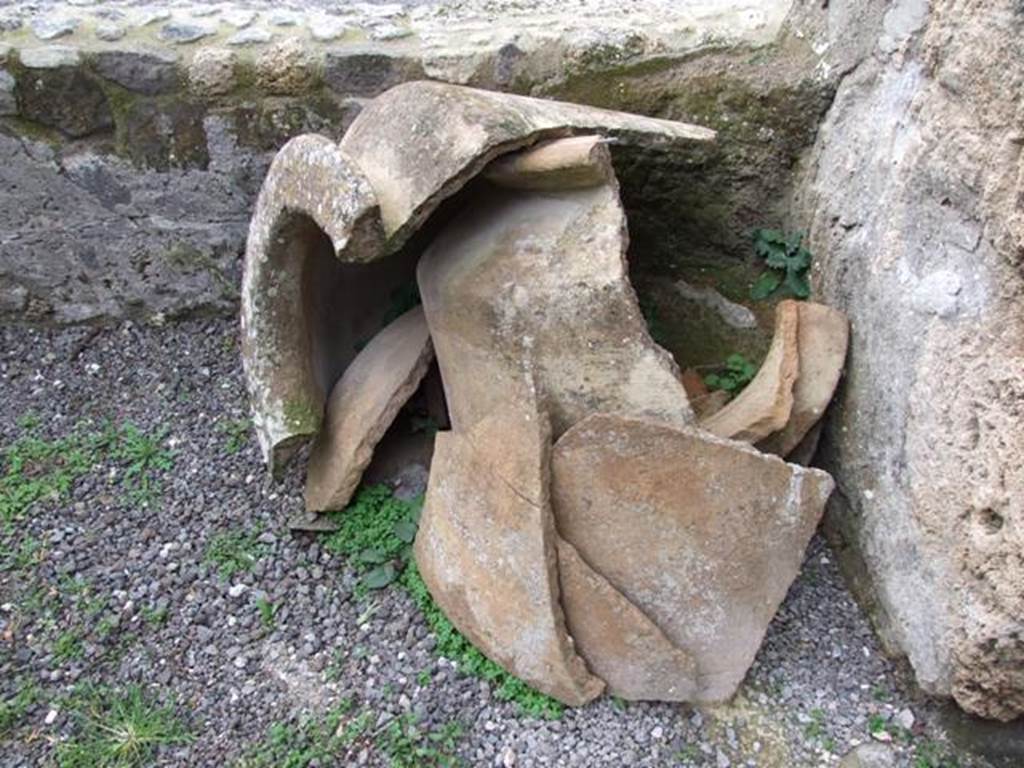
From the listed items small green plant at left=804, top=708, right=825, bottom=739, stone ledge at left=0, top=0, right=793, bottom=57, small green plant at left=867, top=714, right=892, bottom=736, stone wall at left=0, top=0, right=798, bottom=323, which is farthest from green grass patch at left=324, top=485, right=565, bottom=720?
stone ledge at left=0, top=0, right=793, bottom=57

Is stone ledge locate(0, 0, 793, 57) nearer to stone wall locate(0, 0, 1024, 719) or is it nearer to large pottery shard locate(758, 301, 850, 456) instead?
stone wall locate(0, 0, 1024, 719)

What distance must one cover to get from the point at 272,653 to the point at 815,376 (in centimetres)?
158

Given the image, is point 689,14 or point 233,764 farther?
point 689,14

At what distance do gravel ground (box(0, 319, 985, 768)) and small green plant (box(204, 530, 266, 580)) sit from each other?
1cm

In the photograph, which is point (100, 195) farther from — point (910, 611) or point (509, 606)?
point (910, 611)

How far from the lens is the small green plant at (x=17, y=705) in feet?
7.34

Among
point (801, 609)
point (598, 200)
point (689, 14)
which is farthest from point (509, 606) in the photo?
point (689, 14)

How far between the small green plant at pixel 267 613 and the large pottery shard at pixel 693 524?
83cm

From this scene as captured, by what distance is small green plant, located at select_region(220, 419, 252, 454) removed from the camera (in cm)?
296

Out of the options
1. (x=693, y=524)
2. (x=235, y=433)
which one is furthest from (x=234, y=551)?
(x=693, y=524)

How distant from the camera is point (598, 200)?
7.48 feet

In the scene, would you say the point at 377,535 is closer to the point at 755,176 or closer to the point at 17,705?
the point at 17,705

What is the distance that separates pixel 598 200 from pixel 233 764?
1565 millimetres

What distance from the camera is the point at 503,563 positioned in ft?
7.33
